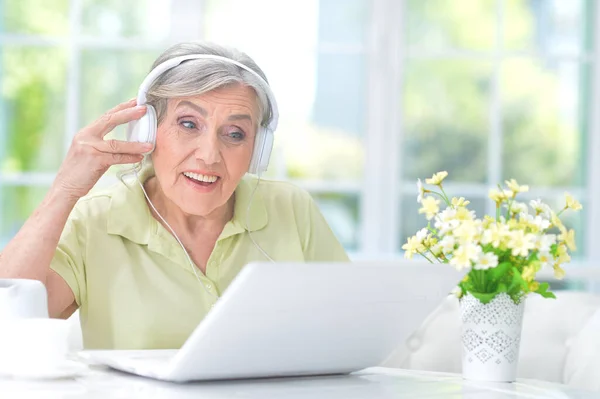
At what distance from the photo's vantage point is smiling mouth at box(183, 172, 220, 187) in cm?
183

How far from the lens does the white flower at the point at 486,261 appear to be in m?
1.30

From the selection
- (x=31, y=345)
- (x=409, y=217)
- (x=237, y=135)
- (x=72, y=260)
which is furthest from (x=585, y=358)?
(x=409, y=217)

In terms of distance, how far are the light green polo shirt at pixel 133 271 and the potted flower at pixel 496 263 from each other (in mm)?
589

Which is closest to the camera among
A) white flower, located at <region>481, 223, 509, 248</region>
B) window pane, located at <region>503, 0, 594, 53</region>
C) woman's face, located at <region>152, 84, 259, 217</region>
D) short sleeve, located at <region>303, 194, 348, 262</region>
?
white flower, located at <region>481, 223, 509, 248</region>

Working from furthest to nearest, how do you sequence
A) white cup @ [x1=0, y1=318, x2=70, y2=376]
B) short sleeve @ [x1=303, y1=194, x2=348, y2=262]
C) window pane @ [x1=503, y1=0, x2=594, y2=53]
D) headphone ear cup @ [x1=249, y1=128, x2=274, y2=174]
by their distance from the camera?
1. window pane @ [x1=503, y1=0, x2=594, y2=53]
2. short sleeve @ [x1=303, y1=194, x2=348, y2=262]
3. headphone ear cup @ [x1=249, y1=128, x2=274, y2=174]
4. white cup @ [x1=0, y1=318, x2=70, y2=376]

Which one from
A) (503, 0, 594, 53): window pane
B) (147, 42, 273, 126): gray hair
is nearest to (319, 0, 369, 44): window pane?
(503, 0, 594, 53): window pane

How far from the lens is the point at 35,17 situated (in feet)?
12.1

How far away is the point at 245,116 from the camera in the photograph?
1.87 meters

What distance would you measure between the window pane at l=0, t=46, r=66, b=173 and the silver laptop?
2.48 meters

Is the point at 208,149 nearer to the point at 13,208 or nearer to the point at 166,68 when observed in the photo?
the point at 166,68

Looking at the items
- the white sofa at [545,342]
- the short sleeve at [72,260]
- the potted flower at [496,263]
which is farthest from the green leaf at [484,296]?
the short sleeve at [72,260]

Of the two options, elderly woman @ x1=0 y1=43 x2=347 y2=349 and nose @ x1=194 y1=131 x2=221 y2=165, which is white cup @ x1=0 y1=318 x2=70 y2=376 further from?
nose @ x1=194 y1=131 x2=221 y2=165

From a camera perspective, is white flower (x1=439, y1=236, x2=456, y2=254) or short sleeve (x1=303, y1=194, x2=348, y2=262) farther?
short sleeve (x1=303, y1=194, x2=348, y2=262)

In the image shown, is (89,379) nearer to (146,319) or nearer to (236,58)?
(146,319)
